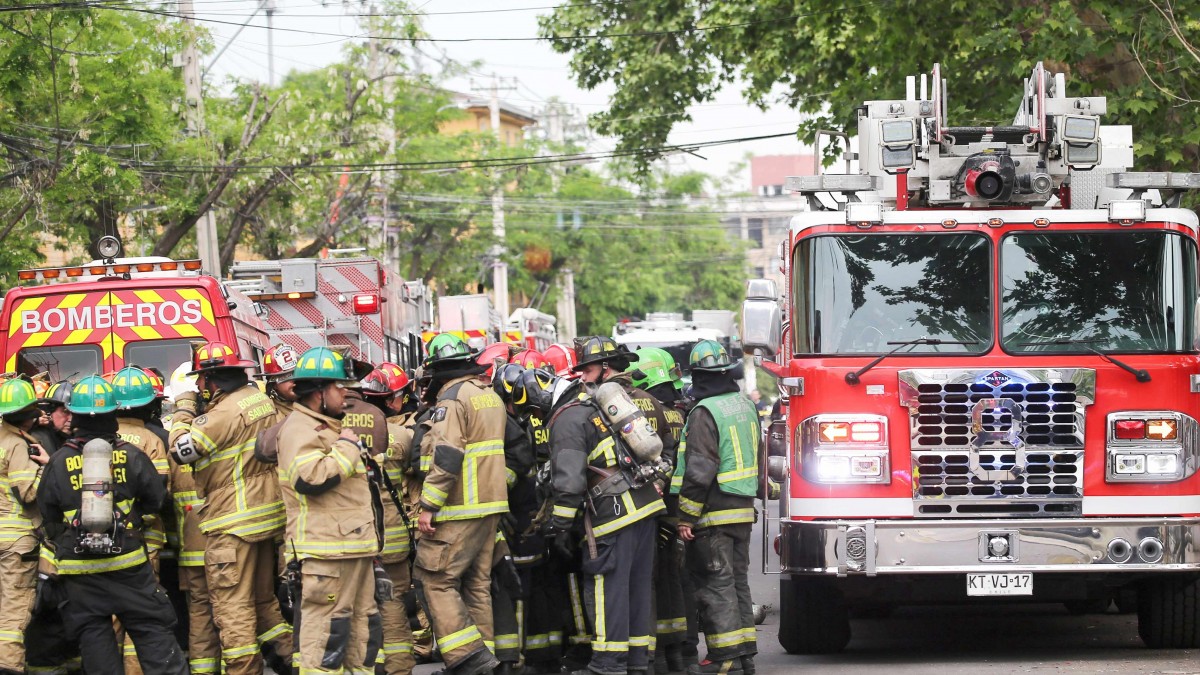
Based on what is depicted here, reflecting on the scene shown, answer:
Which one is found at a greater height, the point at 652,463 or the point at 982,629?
the point at 652,463

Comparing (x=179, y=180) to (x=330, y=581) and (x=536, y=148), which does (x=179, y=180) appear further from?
(x=536, y=148)

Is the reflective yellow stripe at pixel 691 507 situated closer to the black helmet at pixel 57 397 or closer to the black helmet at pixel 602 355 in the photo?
the black helmet at pixel 602 355

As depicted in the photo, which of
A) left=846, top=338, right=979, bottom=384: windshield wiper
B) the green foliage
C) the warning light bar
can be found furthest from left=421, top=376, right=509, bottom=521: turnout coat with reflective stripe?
the green foliage

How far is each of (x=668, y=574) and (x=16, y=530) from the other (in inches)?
149

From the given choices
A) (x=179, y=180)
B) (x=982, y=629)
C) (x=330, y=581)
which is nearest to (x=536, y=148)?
(x=179, y=180)

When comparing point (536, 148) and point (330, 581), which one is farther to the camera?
point (536, 148)

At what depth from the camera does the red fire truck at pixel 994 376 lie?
8977 mm

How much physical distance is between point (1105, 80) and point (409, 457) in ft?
30.1

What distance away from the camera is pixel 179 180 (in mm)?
23141

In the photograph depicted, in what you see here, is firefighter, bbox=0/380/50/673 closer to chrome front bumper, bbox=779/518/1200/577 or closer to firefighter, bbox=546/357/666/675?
firefighter, bbox=546/357/666/675

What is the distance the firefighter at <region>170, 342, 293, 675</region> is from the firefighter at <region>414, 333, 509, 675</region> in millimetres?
855

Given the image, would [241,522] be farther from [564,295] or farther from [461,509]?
[564,295]

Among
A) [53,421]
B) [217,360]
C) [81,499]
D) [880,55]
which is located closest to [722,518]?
[217,360]

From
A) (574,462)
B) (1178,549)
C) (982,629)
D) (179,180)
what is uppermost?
(179,180)
